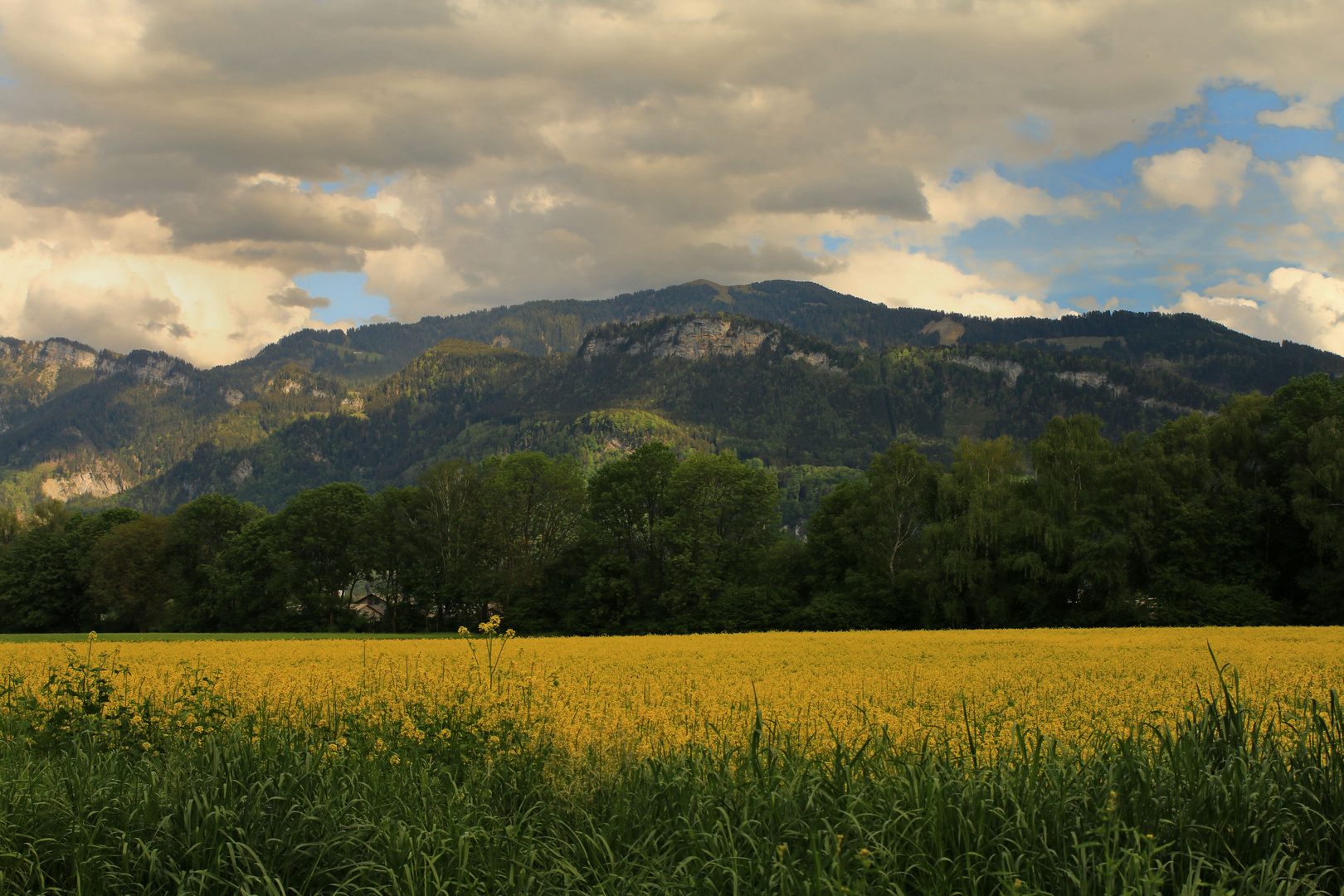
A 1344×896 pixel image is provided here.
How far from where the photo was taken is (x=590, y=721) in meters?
10.3

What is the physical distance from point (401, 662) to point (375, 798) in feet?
31.7

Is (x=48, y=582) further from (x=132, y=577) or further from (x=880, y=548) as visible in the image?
(x=880, y=548)

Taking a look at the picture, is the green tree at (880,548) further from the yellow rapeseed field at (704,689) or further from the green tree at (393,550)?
the green tree at (393,550)

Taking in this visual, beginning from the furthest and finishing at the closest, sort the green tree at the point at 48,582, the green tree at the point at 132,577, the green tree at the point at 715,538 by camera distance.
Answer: the green tree at the point at 48,582 → the green tree at the point at 132,577 → the green tree at the point at 715,538

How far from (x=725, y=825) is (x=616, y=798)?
1355 mm

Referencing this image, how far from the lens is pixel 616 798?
24.9ft

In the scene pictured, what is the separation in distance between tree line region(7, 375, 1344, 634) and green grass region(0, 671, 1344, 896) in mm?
44565

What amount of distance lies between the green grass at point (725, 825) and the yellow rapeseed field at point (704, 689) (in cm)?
84

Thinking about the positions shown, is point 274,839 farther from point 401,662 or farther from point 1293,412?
point 1293,412

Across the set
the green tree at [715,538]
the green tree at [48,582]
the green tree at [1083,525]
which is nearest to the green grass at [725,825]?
the green tree at [1083,525]

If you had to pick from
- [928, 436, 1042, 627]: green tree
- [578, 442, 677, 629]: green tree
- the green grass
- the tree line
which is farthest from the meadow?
[578, 442, 677, 629]: green tree

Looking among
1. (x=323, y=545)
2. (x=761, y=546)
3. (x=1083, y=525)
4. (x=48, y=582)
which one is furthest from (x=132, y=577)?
(x=1083, y=525)

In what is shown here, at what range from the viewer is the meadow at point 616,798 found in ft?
20.1

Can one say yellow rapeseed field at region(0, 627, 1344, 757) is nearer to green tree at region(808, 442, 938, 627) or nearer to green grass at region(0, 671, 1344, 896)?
green grass at region(0, 671, 1344, 896)
